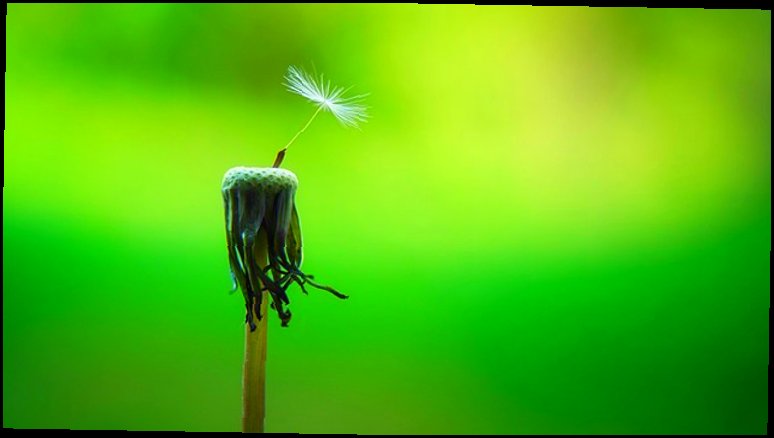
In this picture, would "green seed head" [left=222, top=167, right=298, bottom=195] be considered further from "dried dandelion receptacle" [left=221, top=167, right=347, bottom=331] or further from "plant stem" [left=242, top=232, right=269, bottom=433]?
"plant stem" [left=242, top=232, right=269, bottom=433]

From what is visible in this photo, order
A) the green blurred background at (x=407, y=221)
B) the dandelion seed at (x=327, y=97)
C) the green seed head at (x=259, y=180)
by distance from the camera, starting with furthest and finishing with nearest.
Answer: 1. the green blurred background at (x=407, y=221)
2. the dandelion seed at (x=327, y=97)
3. the green seed head at (x=259, y=180)

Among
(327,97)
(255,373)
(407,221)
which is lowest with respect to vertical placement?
(255,373)

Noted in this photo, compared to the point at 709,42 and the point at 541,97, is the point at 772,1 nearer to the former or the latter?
the point at 709,42

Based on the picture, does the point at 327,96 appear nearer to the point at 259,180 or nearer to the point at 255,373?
the point at 259,180

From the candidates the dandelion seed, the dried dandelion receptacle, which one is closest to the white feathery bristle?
the dandelion seed

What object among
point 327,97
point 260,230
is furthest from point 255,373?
point 327,97

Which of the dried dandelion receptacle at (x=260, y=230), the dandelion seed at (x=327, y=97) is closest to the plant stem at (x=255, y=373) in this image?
Answer: the dried dandelion receptacle at (x=260, y=230)

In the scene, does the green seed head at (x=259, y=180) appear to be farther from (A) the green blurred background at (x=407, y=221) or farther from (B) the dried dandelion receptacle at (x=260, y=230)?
(A) the green blurred background at (x=407, y=221)
